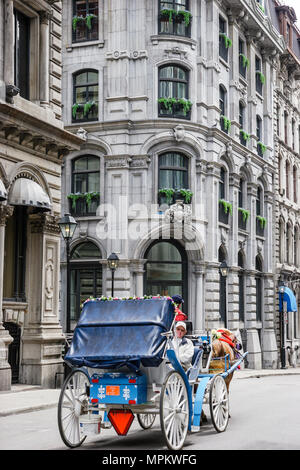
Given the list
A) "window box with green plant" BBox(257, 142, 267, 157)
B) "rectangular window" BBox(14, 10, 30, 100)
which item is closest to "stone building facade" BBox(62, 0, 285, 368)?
"window box with green plant" BBox(257, 142, 267, 157)

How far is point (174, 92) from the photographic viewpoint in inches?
1314

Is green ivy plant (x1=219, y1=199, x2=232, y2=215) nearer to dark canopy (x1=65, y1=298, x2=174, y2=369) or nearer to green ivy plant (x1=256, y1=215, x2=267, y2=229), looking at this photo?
green ivy plant (x1=256, y1=215, x2=267, y2=229)

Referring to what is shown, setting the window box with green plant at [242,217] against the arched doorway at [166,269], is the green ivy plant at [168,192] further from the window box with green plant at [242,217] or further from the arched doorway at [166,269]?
the window box with green plant at [242,217]

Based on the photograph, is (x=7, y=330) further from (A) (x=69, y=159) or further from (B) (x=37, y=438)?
(A) (x=69, y=159)

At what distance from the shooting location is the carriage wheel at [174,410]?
34.0 ft

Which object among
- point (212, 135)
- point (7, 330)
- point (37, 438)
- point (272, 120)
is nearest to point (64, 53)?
point (212, 135)

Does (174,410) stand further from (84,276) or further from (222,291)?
(222,291)

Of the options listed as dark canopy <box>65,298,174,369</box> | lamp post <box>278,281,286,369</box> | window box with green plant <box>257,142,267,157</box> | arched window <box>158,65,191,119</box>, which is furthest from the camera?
window box with green plant <box>257,142,267,157</box>

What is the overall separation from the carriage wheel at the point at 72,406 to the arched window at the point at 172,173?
21717 mm

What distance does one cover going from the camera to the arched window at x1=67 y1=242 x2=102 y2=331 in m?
32.8

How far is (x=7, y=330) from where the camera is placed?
1992cm

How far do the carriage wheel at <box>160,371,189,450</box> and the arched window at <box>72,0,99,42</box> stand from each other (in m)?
25.5

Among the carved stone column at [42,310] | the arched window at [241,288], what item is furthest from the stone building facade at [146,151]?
the carved stone column at [42,310]

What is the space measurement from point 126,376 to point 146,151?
73.3 ft
